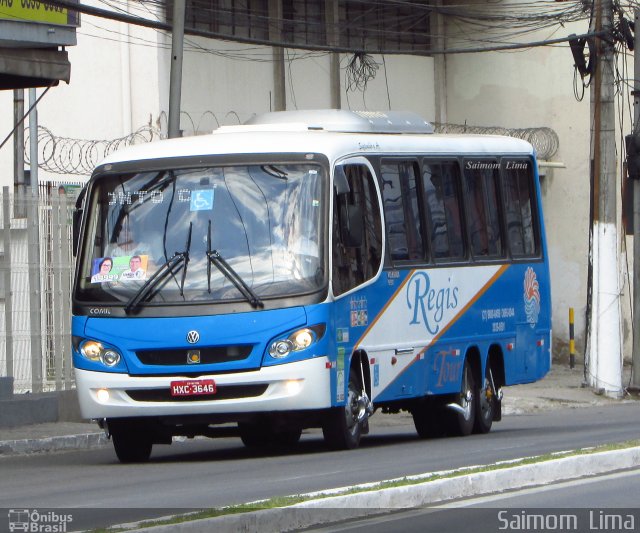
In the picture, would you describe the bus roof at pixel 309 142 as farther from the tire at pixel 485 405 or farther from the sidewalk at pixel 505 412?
the sidewalk at pixel 505 412

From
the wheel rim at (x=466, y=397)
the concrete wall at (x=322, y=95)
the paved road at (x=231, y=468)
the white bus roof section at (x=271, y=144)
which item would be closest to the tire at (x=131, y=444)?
the paved road at (x=231, y=468)

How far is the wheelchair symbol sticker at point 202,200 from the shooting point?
44.3ft

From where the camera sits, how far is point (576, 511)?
29.7 ft

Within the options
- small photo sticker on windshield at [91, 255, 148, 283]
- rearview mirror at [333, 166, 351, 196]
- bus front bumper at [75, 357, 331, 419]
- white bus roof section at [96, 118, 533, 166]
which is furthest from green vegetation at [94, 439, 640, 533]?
small photo sticker on windshield at [91, 255, 148, 283]

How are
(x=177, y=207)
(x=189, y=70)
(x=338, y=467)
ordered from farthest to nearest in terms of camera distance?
(x=189, y=70) → (x=177, y=207) → (x=338, y=467)

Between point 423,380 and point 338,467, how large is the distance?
3.47 m

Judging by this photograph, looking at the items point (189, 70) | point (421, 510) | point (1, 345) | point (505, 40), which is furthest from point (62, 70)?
point (505, 40)

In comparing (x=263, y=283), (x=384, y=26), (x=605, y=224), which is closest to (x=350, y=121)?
(x=263, y=283)

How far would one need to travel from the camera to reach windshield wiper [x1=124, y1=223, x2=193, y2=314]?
43.2 ft

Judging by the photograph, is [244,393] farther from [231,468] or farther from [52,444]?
[52,444]

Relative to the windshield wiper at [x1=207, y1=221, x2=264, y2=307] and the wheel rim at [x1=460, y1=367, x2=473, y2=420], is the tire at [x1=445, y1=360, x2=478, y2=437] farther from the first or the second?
the windshield wiper at [x1=207, y1=221, x2=264, y2=307]

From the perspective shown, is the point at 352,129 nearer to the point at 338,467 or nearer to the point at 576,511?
the point at 338,467

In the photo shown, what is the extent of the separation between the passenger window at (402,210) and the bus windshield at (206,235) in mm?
1548

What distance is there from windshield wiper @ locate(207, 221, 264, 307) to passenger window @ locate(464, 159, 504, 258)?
13.3ft
